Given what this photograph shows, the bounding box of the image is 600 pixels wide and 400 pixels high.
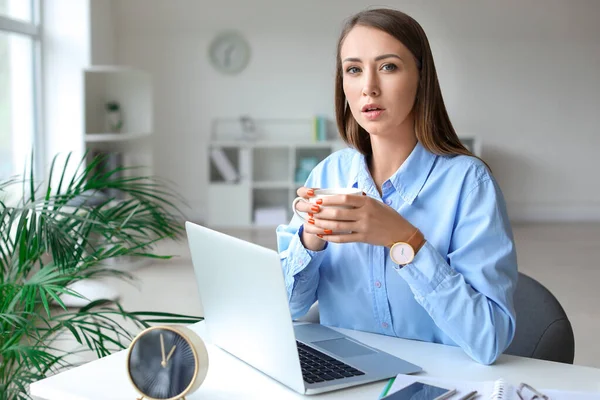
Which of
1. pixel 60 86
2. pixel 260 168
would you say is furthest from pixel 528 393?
pixel 260 168

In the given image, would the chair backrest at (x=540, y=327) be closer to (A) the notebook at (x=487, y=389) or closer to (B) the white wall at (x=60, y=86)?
(A) the notebook at (x=487, y=389)

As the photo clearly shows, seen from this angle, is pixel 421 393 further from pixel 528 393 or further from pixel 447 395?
pixel 528 393

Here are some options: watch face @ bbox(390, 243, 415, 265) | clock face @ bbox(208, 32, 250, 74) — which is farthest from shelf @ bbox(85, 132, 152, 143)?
watch face @ bbox(390, 243, 415, 265)

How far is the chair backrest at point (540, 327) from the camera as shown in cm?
167

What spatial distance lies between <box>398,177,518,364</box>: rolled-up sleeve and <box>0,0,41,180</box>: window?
3.49 m

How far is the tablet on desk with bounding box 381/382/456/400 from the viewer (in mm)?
1191

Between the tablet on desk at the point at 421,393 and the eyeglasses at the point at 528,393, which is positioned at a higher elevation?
the eyeglasses at the point at 528,393

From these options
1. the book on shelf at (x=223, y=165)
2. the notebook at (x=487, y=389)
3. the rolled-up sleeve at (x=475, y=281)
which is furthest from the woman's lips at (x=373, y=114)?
the book on shelf at (x=223, y=165)

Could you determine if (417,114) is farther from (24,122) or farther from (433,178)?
(24,122)

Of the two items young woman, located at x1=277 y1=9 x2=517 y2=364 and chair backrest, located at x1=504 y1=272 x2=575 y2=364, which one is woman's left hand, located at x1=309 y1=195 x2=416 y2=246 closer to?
young woman, located at x1=277 y1=9 x2=517 y2=364

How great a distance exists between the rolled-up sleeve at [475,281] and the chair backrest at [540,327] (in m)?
0.25

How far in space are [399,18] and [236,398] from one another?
0.84m

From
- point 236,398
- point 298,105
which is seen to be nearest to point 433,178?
point 236,398

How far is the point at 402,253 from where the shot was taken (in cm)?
140
